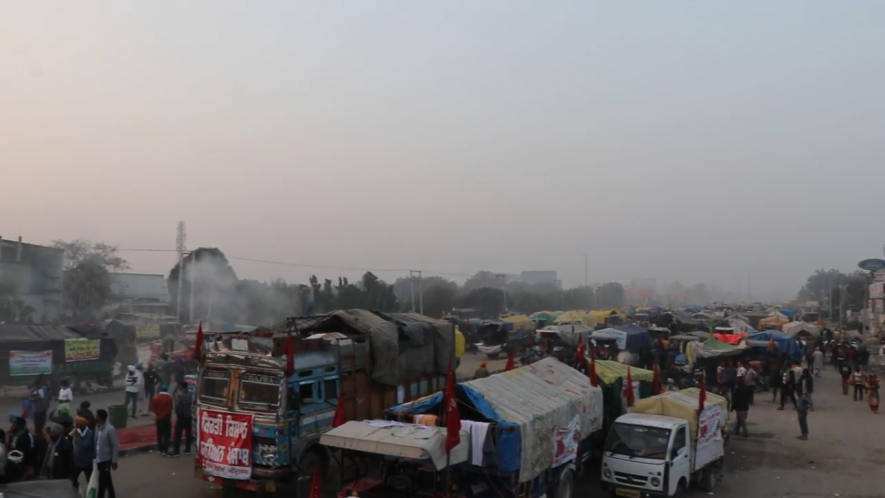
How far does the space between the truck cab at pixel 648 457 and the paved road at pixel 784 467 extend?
1.20 metres

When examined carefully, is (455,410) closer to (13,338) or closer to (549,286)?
(13,338)

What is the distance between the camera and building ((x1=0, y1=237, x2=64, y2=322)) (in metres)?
36.5

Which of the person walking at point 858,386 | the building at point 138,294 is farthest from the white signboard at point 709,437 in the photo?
the building at point 138,294

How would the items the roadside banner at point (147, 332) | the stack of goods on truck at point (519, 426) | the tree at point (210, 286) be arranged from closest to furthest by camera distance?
the stack of goods on truck at point (519, 426), the roadside banner at point (147, 332), the tree at point (210, 286)

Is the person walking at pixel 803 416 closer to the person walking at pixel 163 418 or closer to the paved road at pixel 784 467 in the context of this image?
the paved road at pixel 784 467

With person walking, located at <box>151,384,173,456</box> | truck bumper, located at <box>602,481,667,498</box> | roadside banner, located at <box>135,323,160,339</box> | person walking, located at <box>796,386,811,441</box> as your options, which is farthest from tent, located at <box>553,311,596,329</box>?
truck bumper, located at <box>602,481,667,498</box>

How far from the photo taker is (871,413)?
2278cm

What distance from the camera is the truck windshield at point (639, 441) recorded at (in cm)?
1178

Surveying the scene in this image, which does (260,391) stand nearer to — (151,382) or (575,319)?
(151,382)

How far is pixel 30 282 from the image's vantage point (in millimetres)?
39500

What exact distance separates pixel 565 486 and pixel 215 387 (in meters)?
6.27

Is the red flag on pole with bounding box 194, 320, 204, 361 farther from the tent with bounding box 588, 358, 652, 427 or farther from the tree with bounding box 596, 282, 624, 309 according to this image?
the tree with bounding box 596, 282, 624, 309

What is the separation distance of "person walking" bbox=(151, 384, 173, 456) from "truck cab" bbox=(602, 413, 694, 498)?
9223 millimetres

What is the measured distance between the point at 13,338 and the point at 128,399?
6.33m
